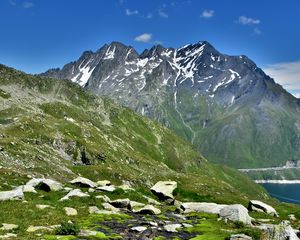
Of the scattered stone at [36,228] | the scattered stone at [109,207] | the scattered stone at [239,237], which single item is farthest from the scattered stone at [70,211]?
the scattered stone at [239,237]

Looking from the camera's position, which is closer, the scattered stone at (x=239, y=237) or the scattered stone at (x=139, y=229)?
the scattered stone at (x=239, y=237)

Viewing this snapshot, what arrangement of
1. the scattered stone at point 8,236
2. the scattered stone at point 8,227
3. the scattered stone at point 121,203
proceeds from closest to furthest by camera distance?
the scattered stone at point 8,236 → the scattered stone at point 8,227 → the scattered stone at point 121,203

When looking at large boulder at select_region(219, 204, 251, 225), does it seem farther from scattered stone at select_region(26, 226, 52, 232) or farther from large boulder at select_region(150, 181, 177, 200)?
large boulder at select_region(150, 181, 177, 200)

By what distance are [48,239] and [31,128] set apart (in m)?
133

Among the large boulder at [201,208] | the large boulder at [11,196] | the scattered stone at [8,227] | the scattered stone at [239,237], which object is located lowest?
the large boulder at [201,208]

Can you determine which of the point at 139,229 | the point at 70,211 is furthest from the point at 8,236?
the point at 70,211

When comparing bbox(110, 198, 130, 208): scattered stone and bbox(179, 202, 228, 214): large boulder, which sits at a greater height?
bbox(110, 198, 130, 208): scattered stone

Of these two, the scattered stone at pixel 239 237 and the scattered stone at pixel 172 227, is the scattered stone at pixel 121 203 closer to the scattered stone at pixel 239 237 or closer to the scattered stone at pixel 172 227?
the scattered stone at pixel 172 227

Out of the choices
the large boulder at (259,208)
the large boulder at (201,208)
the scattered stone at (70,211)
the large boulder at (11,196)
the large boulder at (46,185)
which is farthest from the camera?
the large boulder at (259,208)

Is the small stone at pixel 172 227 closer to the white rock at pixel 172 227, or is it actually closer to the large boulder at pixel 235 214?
the white rock at pixel 172 227

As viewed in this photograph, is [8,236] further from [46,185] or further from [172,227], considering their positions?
[46,185]

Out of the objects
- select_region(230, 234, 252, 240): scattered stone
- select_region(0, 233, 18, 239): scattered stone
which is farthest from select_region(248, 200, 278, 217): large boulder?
select_region(0, 233, 18, 239): scattered stone

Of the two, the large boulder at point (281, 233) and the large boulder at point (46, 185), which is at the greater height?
the large boulder at point (46, 185)

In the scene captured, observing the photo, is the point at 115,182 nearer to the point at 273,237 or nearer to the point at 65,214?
the point at 65,214
